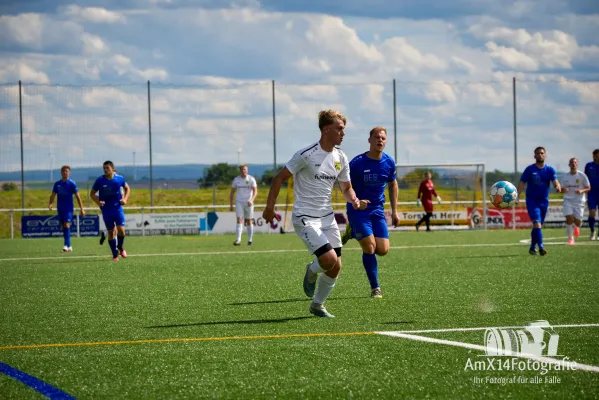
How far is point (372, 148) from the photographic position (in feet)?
39.7

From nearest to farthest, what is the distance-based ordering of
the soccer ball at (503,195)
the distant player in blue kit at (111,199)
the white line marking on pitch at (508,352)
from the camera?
the white line marking on pitch at (508,352)
the soccer ball at (503,195)
the distant player in blue kit at (111,199)

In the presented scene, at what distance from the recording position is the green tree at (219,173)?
41469 millimetres

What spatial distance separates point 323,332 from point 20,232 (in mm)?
32887

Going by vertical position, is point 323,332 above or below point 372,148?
below

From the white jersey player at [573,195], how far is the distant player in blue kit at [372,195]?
1210 cm

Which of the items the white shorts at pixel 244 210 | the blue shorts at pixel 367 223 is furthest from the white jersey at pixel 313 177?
the white shorts at pixel 244 210

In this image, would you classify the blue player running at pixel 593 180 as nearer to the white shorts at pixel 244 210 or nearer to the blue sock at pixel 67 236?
the white shorts at pixel 244 210

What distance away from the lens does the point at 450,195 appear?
38.8 meters

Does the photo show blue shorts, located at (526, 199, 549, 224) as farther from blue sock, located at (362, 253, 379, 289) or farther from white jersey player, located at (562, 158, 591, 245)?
blue sock, located at (362, 253, 379, 289)

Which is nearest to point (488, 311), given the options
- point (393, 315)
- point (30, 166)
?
point (393, 315)

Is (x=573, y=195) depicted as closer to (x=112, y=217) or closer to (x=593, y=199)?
(x=593, y=199)

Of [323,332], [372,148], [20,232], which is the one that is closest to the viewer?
[323,332]

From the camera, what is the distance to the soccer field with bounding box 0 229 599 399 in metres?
6.18

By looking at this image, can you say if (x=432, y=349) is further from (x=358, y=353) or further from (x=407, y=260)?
(x=407, y=260)
